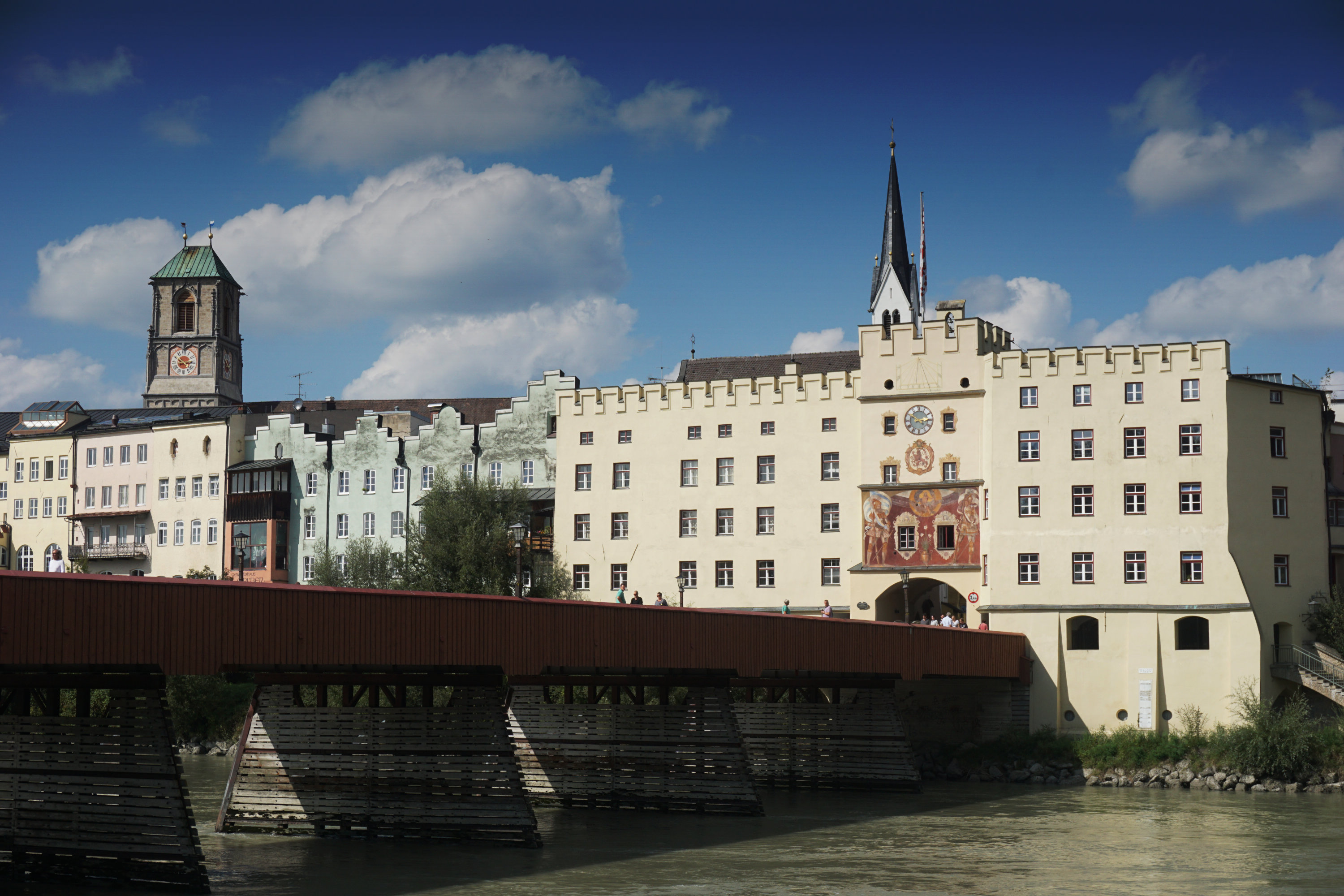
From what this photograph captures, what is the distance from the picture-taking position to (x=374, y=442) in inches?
3000

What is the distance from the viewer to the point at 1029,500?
59.6 meters

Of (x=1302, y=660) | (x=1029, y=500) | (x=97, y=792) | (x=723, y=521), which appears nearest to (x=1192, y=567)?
(x=1302, y=660)

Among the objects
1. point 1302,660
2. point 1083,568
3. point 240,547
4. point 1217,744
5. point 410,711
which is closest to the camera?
point 410,711

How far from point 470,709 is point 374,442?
1676 inches

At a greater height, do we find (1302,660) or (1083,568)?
(1083,568)

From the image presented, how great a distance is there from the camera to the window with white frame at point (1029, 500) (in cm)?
5953

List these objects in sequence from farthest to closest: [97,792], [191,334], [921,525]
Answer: [191,334] → [921,525] → [97,792]

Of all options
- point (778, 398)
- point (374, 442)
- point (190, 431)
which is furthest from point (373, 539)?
point (778, 398)

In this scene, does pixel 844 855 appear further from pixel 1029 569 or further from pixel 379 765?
pixel 1029 569

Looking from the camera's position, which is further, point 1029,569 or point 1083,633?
point 1029,569

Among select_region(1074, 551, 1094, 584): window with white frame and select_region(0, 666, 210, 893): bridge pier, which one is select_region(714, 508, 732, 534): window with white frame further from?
select_region(0, 666, 210, 893): bridge pier

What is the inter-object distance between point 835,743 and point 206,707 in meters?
26.6

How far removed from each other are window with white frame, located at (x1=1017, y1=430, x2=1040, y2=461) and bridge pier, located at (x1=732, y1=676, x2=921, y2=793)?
11978mm

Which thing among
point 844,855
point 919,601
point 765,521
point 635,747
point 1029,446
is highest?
point 1029,446
